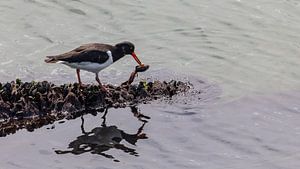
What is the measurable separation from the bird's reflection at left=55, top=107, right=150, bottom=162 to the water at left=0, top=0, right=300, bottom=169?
0.16 metres

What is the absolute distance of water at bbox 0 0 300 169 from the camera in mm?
12797

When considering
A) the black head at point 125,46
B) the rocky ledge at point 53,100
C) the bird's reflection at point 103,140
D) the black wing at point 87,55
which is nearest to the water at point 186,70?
the bird's reflection at point 103,140

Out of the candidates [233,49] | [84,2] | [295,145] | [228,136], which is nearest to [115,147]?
[228,136]

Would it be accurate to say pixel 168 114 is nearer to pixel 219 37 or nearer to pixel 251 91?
pixel 251 91

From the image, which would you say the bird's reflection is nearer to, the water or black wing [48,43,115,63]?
the water

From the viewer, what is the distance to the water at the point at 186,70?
12.8 metres

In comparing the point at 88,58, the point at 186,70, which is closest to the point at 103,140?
the point at 88,58

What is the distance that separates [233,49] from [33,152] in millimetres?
8536

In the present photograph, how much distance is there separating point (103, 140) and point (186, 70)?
15.9 ft

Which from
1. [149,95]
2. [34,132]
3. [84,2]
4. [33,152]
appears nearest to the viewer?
[33,152]

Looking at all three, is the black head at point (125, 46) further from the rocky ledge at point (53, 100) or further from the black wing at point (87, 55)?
the rocky ledge at point (53, 100)

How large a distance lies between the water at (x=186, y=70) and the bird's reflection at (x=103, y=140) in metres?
0.16

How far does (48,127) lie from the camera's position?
44.2ft

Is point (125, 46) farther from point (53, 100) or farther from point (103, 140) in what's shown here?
point (103, 140)
